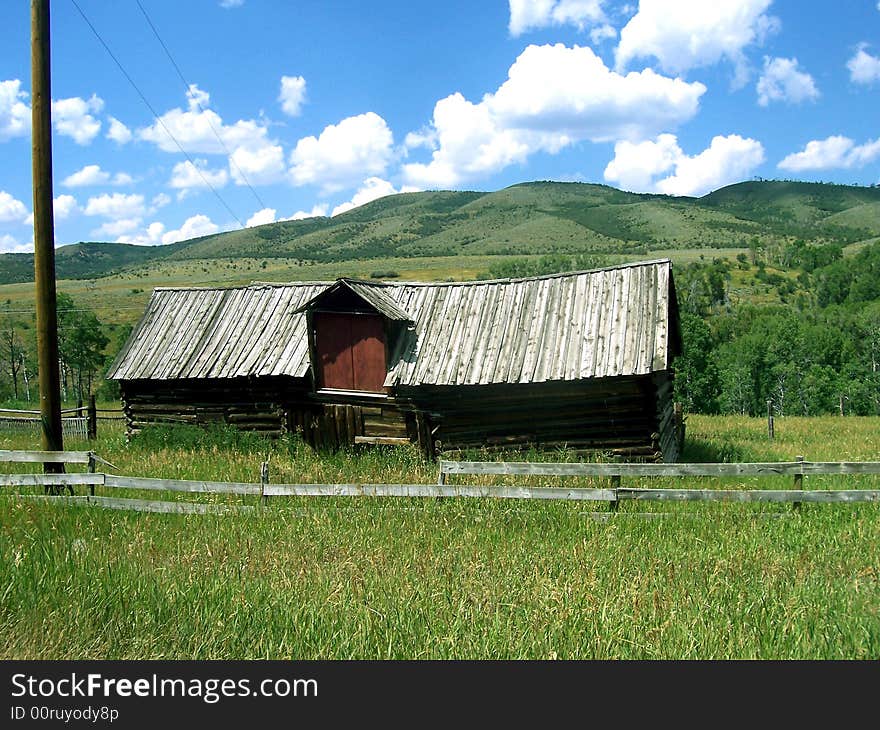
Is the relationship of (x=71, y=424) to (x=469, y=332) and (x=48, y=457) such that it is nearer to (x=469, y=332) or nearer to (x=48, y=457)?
(x=469, y=332)

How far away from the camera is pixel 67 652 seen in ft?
17.1

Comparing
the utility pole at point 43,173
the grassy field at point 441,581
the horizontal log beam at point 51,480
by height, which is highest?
the utility pole at point 43,173

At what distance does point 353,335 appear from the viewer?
18.7m

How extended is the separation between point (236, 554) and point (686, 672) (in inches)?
191

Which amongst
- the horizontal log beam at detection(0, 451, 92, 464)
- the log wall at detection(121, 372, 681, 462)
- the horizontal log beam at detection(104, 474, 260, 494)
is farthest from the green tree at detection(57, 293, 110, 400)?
the horizontal log beam at detection(104, 474, 260, 494)

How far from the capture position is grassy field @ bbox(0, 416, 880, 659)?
18.0 ft

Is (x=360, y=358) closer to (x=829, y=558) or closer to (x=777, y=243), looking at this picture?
(x=829, y=558)

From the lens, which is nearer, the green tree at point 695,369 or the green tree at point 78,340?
the green tree at point 695,369

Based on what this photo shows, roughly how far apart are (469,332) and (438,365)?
4.33 feet

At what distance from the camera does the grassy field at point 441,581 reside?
18.0 feet

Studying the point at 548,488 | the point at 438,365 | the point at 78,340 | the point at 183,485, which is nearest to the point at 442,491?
the point at 548,488

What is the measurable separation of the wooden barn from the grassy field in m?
6.52

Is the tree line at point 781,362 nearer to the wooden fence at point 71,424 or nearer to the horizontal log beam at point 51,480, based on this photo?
the wooden fence at point 71,424

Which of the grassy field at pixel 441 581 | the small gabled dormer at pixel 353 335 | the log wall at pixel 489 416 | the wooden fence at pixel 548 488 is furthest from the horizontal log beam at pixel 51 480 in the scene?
the small gabled dormer at pixel 353 335
